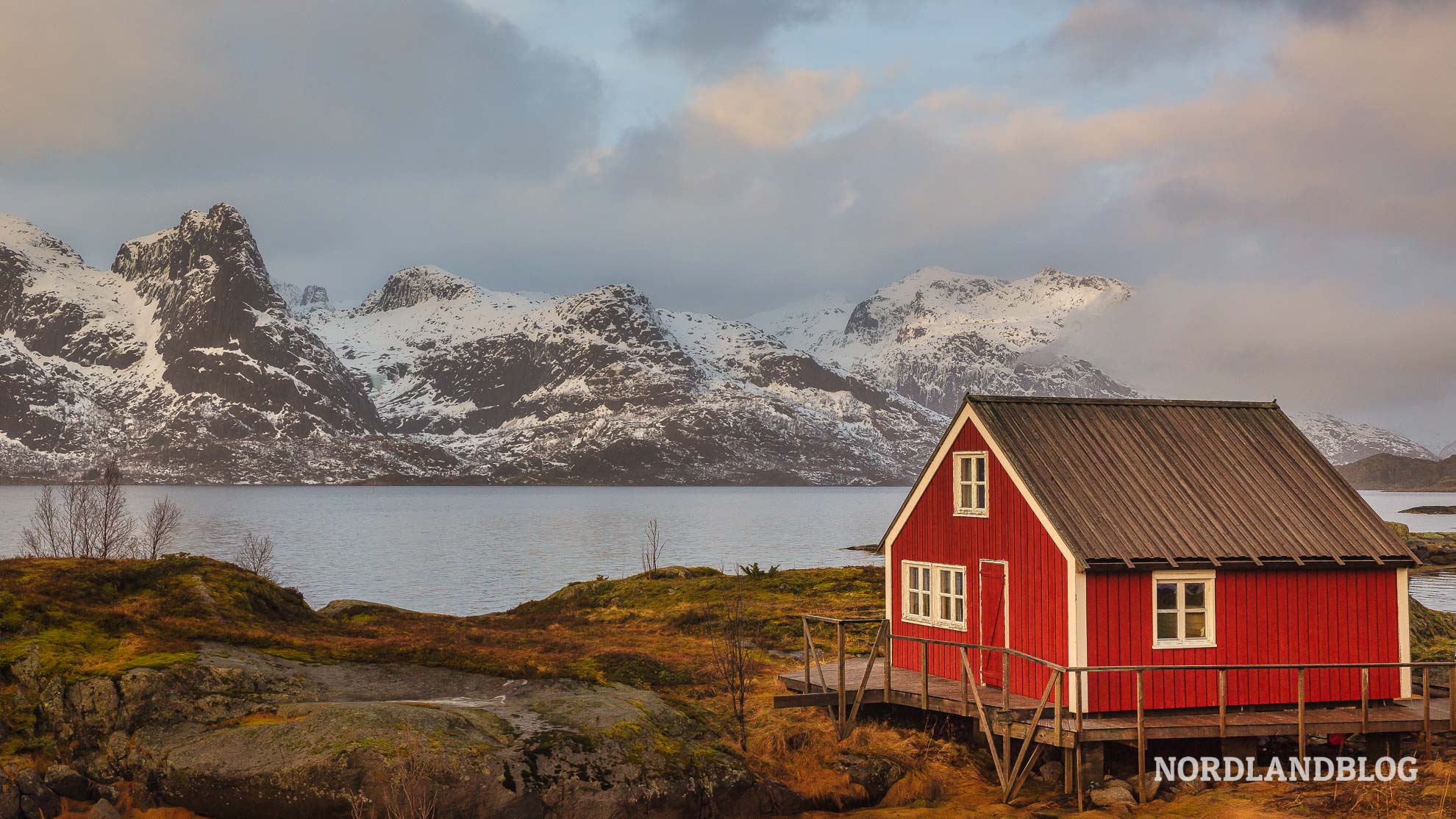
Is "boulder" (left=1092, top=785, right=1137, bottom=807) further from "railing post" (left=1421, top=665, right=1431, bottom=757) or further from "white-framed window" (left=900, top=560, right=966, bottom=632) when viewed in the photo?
"railing post" (left=1421, top=665, right=1431, bottom=757)

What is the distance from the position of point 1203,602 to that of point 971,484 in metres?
5.48

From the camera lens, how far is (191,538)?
14050 cm

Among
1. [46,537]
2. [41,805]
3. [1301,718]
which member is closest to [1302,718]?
[1301,718]

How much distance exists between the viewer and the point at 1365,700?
22656 mm

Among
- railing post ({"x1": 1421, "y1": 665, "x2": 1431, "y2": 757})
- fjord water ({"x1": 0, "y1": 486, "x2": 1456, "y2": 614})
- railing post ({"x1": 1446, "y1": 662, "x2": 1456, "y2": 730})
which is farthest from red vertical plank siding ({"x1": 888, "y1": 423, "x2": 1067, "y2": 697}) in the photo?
fjord water ({"x1": 0, "y1": 486, "x2": 1456, "y2": 614})

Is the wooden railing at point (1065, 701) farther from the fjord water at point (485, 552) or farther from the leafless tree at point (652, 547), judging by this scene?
the leafless tree at point (652, 547)

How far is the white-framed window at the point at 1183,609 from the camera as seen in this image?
75.8 ft

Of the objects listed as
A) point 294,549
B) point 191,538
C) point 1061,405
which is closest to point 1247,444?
point 1061,405

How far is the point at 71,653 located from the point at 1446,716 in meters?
27.0

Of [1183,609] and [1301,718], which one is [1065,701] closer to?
[1183,609]

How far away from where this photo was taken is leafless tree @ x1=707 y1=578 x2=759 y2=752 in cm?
2417

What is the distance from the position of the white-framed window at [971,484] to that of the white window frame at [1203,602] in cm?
416

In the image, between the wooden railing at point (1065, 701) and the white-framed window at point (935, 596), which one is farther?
the white-framed window at point (935, 596)

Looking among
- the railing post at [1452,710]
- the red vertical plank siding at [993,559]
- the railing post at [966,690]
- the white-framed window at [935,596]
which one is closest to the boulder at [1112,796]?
the red vertical plank siding at [993,559]
